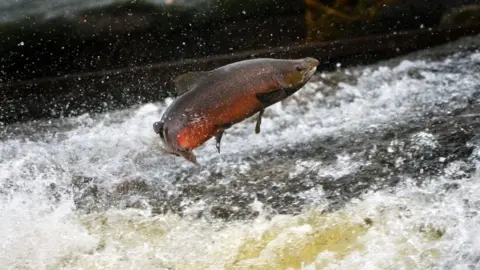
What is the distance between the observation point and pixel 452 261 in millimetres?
2814

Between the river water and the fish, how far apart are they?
702mm

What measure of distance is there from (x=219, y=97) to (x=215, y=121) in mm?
93

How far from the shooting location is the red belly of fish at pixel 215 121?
2.50 m

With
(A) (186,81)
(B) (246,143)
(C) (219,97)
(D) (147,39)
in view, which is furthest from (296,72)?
(D) (147,39)

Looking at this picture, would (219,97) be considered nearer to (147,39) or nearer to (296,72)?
(296,72)

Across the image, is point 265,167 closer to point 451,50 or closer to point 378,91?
point 378,91

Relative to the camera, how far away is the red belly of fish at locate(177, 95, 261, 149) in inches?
98.6

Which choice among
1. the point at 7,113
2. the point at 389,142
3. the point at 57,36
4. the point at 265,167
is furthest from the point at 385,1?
the point at 7,113

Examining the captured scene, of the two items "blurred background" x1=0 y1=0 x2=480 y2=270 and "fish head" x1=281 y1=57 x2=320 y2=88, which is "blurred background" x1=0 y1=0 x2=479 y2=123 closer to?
"blurred background" x1=0 y1=0 x2=480 y2=270

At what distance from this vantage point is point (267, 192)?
340 cm

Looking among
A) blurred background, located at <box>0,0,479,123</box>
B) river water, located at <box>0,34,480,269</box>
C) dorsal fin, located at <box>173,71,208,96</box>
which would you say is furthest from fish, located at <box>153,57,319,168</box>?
blurred background, located at <box>0,0,479,123</box>

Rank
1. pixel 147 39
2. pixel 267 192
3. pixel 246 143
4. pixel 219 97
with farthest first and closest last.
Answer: pixel 147 39, pixel 246 143, pixel 267 192, pixel 219 97

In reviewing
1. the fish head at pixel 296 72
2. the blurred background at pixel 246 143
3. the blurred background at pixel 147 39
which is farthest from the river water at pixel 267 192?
the fish head at pixel 296 72

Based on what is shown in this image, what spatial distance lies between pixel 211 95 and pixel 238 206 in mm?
901
